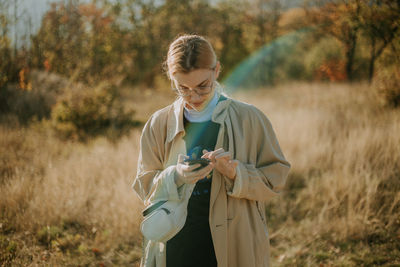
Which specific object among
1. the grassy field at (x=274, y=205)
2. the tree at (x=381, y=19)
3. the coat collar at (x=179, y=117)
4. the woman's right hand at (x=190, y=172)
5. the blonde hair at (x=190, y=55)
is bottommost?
the grassy field at (x=274, y=205)

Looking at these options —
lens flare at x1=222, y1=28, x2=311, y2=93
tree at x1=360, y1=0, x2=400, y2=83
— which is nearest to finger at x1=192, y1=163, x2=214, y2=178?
tree at x1=360, y1=0, x2=400, y2=83

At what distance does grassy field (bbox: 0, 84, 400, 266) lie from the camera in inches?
140

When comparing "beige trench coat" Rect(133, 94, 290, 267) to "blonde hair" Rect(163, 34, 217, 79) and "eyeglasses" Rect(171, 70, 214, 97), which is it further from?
"blonde hair" Rect(163, 34, 217, 79)

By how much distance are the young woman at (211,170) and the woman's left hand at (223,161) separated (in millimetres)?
10

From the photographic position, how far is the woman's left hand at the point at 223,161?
1.57 metres

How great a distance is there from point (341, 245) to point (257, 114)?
2.87 m

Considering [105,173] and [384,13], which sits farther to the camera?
[384,13]

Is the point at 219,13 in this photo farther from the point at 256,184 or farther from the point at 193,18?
the point at 256,184

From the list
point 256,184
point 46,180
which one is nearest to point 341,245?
point 256,184

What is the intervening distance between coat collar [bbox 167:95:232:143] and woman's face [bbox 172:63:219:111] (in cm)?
9

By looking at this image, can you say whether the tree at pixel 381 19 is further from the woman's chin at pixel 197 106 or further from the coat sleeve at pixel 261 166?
the woman's chin at pixel 197 106

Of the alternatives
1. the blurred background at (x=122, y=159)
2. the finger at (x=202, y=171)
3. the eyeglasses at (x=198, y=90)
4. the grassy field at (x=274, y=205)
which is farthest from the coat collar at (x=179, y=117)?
the grassy field at (x=274, y=205)

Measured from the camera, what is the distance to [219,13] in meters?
20.2

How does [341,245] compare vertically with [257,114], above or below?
below
